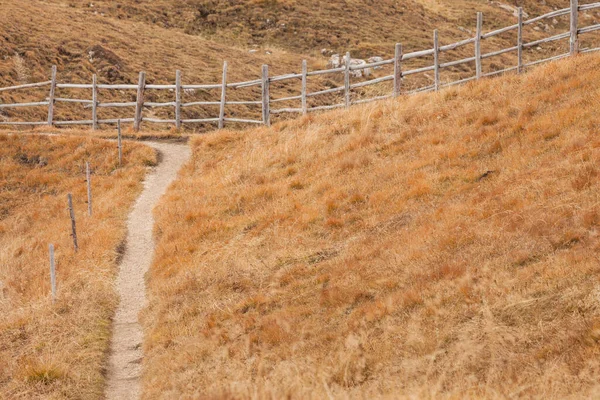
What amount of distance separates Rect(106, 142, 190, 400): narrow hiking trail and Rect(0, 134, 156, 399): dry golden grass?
0.61 ft

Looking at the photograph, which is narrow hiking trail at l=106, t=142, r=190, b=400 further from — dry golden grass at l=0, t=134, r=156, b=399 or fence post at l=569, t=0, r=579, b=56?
fence post at l=569, t=0, r=579, b=56

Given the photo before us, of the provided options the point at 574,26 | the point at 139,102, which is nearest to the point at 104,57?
the point at 139,102

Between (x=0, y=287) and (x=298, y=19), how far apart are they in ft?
124

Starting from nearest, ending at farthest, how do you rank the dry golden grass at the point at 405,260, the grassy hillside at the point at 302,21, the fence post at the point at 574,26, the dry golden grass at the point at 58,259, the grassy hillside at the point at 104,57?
1. the dry golden grass at the point at 405,260
2. the dry golden grass at the point at 58,259
3. the fence post at the point at 574,26
4. the grassy hillside at the point at 104,57
5. the grassy hillside at the point at 302,21

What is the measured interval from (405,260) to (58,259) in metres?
8.05

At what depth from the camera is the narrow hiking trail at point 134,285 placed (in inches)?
380

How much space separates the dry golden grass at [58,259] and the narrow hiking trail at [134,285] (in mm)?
186

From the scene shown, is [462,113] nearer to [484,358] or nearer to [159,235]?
[159,235]

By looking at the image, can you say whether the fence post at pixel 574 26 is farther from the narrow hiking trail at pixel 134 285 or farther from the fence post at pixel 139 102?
the fence post at pixel 139 102

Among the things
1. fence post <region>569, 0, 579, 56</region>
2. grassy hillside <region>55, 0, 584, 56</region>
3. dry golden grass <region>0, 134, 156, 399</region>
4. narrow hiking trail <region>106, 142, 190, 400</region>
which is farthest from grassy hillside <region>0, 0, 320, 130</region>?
fence post <region>569, 0, 579, 56</region>

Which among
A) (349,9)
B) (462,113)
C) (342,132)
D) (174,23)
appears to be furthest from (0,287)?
(349,9)

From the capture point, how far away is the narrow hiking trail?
9648 millimetres

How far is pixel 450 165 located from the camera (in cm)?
1266

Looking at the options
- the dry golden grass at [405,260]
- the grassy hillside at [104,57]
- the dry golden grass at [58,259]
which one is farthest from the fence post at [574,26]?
the grassy hillside at [104,57]
